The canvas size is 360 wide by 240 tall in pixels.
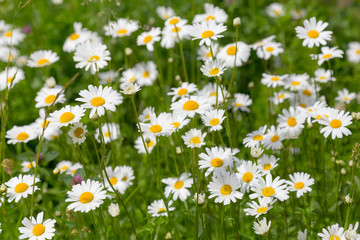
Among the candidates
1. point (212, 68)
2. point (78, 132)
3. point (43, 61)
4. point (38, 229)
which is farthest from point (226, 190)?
point (43, 61)

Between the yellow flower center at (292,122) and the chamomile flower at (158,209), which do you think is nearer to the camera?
the chamomile flower at (158,209)

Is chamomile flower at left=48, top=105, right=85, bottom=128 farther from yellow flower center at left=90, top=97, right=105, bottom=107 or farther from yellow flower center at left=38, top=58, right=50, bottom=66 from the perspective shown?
yellow flower center at left=38, top=58, right=50, bottom=66

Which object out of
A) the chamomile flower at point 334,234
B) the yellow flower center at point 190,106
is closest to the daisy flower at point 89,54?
the yellow flower center at point 190,106

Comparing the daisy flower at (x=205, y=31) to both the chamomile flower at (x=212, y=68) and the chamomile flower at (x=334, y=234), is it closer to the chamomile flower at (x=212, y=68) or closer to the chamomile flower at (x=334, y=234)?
the chamomile flower at (x=212, y=68)

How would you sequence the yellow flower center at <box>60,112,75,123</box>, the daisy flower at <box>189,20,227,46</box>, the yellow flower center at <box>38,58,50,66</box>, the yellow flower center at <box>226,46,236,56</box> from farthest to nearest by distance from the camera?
the yellow flower center at <box>38,58,50,66</box> < the yellow flower center at <box>226,46,236,56</box> < the daisy flower at <box>189,20,227,46</box> < the yellow flower center at <box>60,112,75,123</box>

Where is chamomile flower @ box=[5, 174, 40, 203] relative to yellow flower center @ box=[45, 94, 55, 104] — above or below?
below

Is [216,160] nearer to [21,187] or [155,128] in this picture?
[155,128]

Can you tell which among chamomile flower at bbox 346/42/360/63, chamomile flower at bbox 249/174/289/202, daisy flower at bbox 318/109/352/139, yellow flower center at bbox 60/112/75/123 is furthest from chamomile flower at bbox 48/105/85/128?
chamomile flower at bbox 346/42/360/63

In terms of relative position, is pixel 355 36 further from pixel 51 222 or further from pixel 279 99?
pixel 51 222
